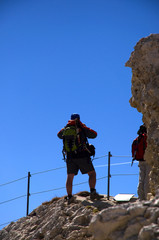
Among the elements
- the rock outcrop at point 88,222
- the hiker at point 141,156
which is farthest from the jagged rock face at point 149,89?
the rock outcrop at point 88,222

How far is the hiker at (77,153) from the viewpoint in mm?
8383

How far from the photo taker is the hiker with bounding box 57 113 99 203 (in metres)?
8.38

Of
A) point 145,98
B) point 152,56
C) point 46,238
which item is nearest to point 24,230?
point 46,238

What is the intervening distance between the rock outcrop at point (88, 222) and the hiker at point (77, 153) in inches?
17.9

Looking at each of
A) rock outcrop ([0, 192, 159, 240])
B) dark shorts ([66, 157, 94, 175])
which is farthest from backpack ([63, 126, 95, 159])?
rock outcrop ([0, 192, 159, 240])

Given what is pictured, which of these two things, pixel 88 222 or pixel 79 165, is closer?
pixel 88 222

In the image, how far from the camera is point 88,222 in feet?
23.5

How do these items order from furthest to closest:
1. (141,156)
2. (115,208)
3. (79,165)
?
(79,165) < (141,156) < (115,208)

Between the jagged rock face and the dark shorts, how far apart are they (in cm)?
163

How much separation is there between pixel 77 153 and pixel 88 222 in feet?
5.88

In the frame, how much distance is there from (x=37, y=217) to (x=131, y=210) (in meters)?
4.61

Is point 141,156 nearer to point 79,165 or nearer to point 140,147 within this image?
point 140,147

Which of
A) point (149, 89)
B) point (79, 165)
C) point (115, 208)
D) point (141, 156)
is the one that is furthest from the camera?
point (79, 165)

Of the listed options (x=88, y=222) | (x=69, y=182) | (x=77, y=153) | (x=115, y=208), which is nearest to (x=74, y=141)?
(x=77, y=153)
